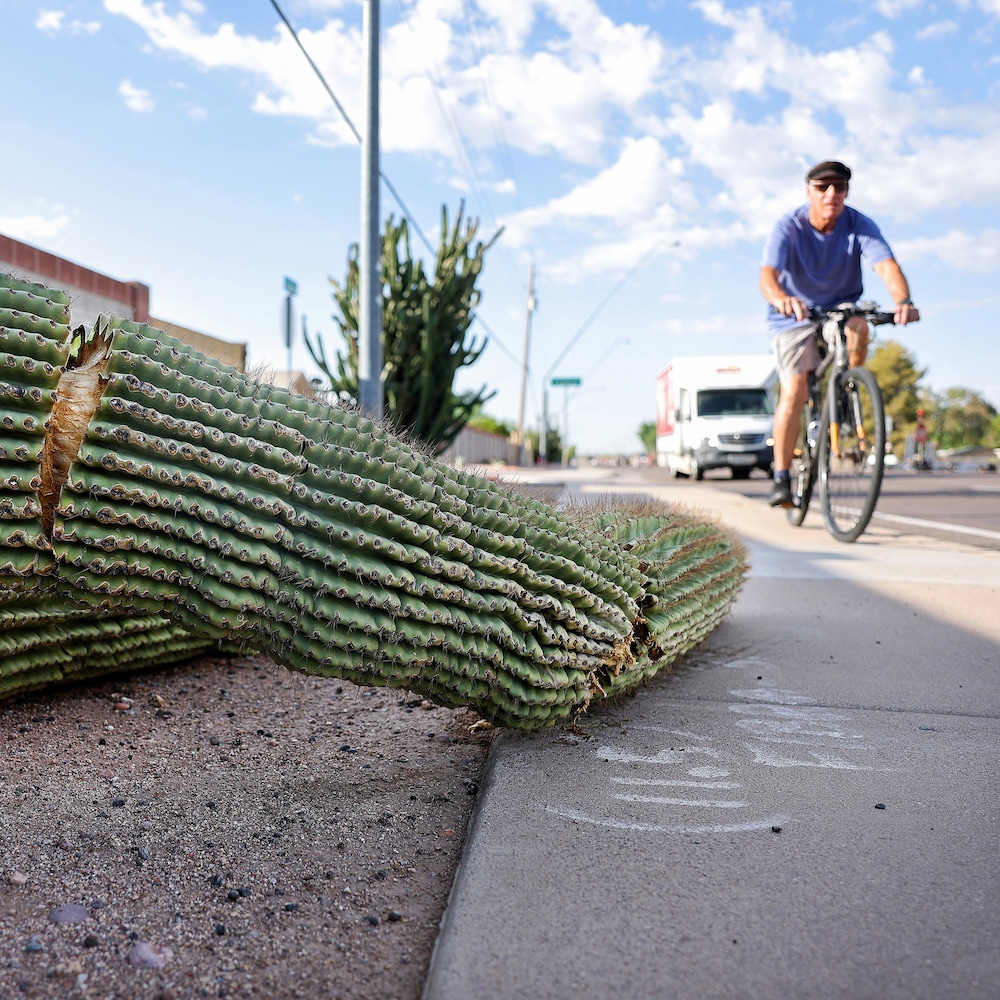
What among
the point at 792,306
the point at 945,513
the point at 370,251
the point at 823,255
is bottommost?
the point at 945,513

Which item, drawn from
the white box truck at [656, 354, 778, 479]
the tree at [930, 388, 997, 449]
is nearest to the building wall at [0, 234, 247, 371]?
the white box truck at [656, 354, 778, 479]

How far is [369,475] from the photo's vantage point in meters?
1.76

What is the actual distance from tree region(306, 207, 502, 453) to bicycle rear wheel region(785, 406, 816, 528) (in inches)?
207

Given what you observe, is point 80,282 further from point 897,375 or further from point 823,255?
point 897,375

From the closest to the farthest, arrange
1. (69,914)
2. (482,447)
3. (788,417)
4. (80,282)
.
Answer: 1. (69,914)
2. (788,417)
3. (80,282)
4. (482,447)

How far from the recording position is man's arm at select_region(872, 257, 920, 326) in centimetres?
515

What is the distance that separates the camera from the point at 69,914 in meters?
1.37

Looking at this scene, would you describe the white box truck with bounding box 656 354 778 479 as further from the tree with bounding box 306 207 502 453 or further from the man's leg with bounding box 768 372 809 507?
the man's leg with bounding box 768 372 809 507

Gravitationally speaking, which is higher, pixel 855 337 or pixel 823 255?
pixel 823 255

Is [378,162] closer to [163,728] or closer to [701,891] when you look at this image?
[163,728]

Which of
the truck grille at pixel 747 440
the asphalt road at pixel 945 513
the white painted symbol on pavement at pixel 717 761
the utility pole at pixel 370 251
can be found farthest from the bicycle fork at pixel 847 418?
the truck grille at pixel 747 440

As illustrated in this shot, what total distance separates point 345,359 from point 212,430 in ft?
32.0

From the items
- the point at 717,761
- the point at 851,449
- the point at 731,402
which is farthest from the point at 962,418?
the point at 717,761

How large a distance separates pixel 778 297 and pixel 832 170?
0.77 meters
